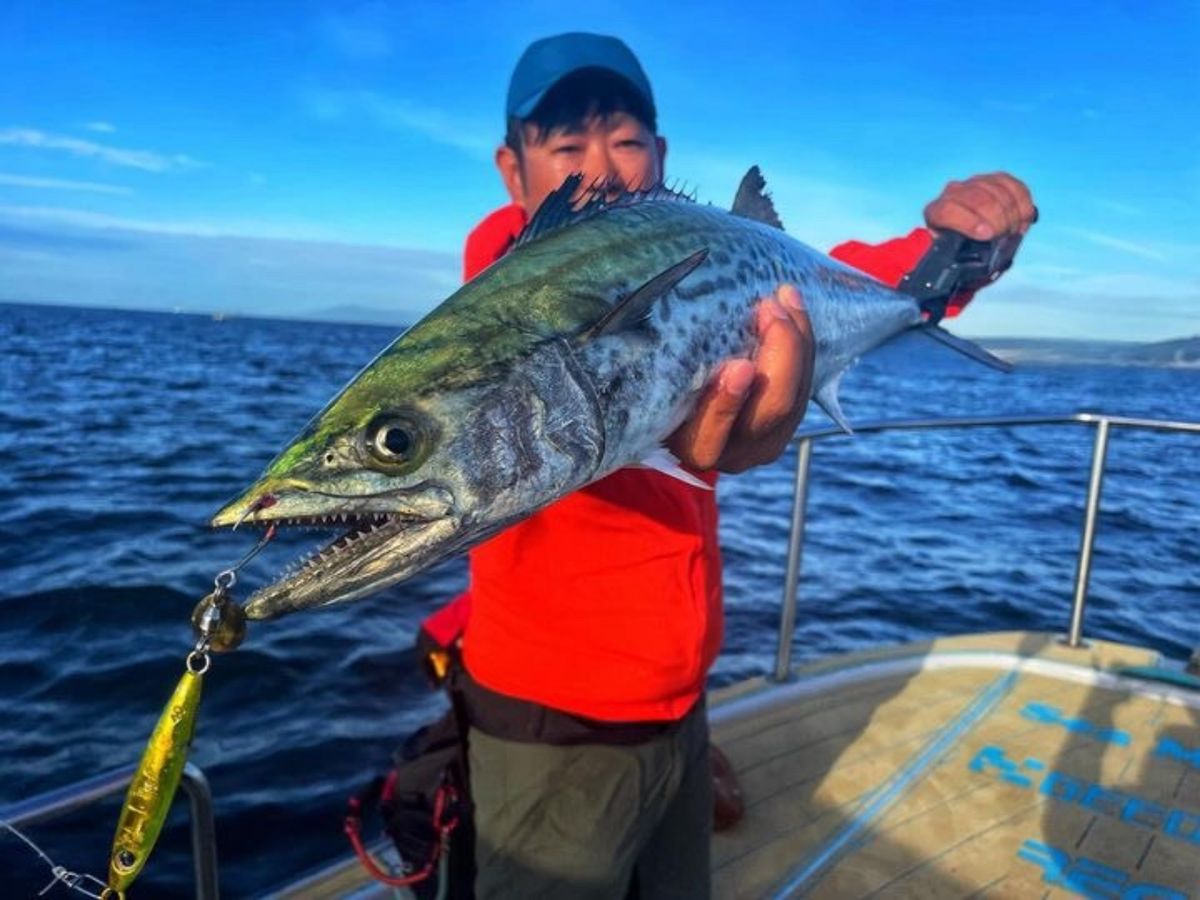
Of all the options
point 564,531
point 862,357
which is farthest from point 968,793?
point 564,531

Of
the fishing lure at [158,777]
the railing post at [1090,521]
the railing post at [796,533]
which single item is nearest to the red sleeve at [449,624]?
the fishing lure at [158,777]

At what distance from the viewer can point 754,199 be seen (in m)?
3.30

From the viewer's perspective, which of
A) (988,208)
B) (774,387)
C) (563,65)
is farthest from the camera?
(988,208)

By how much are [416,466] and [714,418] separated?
83 cm

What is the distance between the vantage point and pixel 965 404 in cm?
3925

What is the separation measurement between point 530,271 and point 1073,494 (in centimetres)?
1801

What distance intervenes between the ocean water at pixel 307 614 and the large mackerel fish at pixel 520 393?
166 centimetres

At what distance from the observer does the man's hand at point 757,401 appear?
226 cm

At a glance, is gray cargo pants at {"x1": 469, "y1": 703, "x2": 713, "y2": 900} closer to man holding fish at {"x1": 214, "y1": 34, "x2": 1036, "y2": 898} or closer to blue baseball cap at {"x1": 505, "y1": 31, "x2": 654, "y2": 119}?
man holding fish at {"x1": 214, "y1": 34, "x2": 1036, "y2": 898}

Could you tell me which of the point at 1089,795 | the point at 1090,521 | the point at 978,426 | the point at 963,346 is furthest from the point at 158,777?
the point at 1090,521

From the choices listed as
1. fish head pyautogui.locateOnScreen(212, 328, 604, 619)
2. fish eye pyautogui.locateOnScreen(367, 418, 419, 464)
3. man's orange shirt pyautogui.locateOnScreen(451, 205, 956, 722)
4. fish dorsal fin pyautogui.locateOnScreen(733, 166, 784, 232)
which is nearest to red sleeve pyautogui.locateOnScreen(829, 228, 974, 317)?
fish dorsal fin pyautogui.locateOnScreen(733, 166, 784, 232)

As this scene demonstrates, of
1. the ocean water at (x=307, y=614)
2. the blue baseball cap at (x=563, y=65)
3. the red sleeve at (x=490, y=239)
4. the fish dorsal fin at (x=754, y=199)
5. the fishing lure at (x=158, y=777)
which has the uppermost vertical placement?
the blue baseball cap at (x=563, y=65)

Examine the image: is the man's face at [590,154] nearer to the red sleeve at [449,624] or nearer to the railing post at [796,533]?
the red sleeve at [449,624]

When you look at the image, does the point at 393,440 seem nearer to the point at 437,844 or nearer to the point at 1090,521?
the point at 437,844
